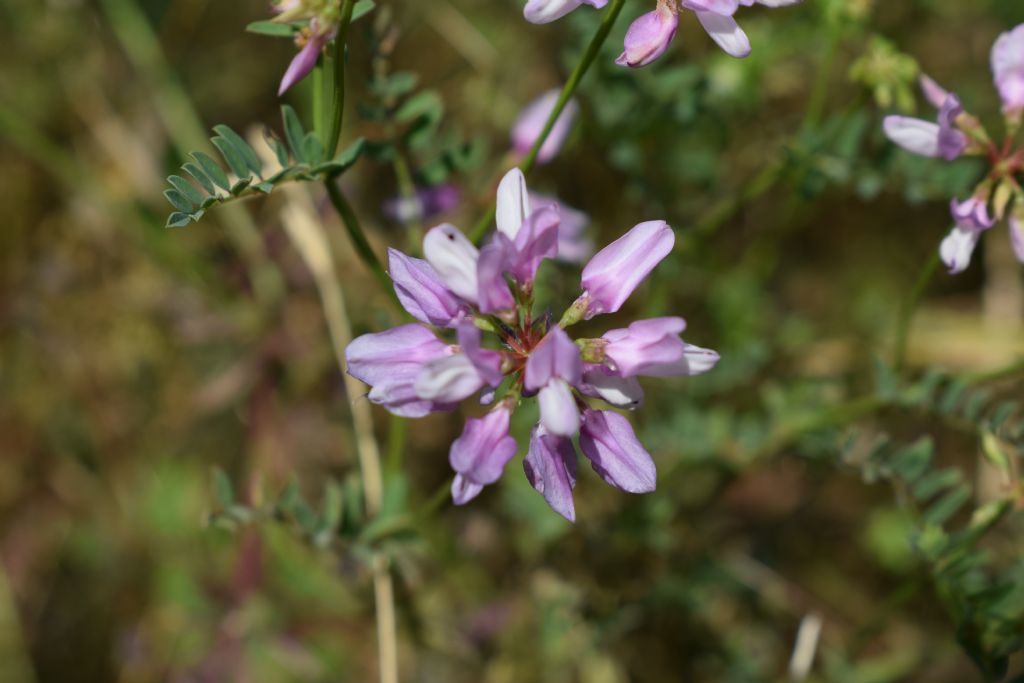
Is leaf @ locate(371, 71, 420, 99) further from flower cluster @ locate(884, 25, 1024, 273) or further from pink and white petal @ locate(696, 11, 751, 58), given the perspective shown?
flower cluster @ locate(884, 25, 1024, 273)

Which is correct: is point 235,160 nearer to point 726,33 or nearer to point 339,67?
point 339,67

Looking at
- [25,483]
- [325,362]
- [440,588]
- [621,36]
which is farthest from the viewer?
[25,483]

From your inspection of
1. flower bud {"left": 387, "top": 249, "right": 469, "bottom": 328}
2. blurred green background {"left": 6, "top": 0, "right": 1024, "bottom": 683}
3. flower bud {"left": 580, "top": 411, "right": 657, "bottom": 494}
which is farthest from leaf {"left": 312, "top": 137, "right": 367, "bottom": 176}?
blurred green background {"left": 6, "top": 0, "right": 1024, "bottom": 683}

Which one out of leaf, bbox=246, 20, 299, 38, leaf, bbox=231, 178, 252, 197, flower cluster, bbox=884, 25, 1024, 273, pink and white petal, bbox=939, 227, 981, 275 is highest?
leaf, bbox=246, 20, 299, 38

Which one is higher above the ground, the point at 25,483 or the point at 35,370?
the point at 35,370

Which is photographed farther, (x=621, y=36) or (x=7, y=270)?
(x=7, y=270)

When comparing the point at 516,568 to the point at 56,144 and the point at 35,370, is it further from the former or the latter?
the point at 56,144

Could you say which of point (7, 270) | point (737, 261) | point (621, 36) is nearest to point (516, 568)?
point (737, 261)
